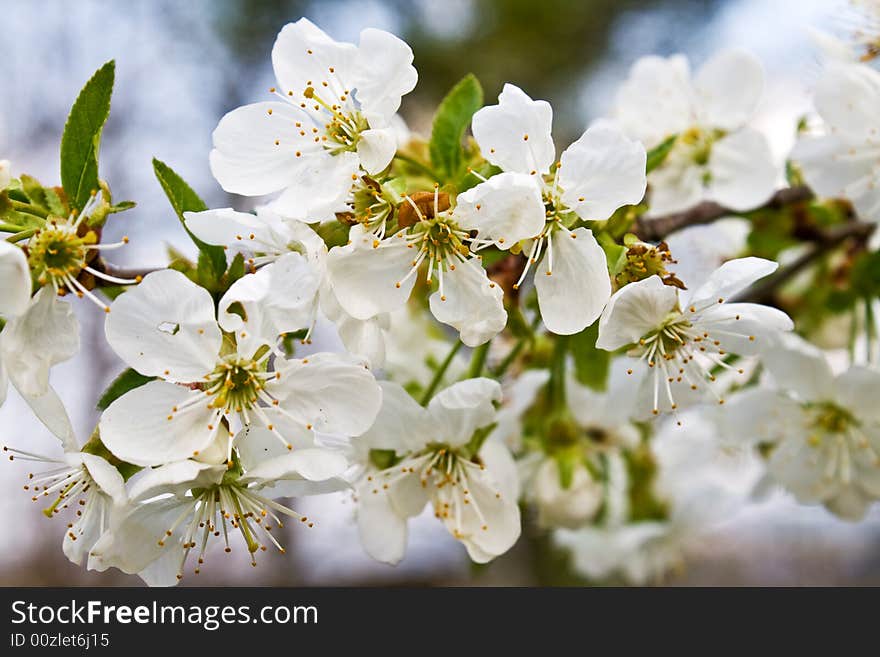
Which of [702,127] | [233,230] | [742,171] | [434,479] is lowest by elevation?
[434,479]

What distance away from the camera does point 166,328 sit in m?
0.84

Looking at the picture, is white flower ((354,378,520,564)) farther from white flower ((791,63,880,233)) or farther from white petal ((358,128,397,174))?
white flower ((791,63,880,233))

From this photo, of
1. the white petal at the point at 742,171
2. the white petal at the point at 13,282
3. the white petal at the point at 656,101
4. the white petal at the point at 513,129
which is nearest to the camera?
the white petal at the point at 13,282

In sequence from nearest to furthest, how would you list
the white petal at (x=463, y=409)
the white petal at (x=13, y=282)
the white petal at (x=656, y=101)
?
1. the white petal at (x=13, y=282)
2. the white petal at (x=463, y=409)
3. the white petal at (x=656, y=101)

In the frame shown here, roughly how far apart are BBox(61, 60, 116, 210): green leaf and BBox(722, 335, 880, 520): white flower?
942 mm

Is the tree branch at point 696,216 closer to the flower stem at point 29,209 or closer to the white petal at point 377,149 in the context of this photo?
the white petal at point 377,149

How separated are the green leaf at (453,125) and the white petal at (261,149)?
6.3 inches

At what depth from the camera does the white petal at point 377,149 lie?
32.5 inches

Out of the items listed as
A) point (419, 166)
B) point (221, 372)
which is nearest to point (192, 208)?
point (221, 372)

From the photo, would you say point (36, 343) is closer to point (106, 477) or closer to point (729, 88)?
point (106, 477)

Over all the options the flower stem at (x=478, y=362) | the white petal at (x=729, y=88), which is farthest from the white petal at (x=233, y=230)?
the white petal at (x=729, y=88)

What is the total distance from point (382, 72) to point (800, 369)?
80 cm
